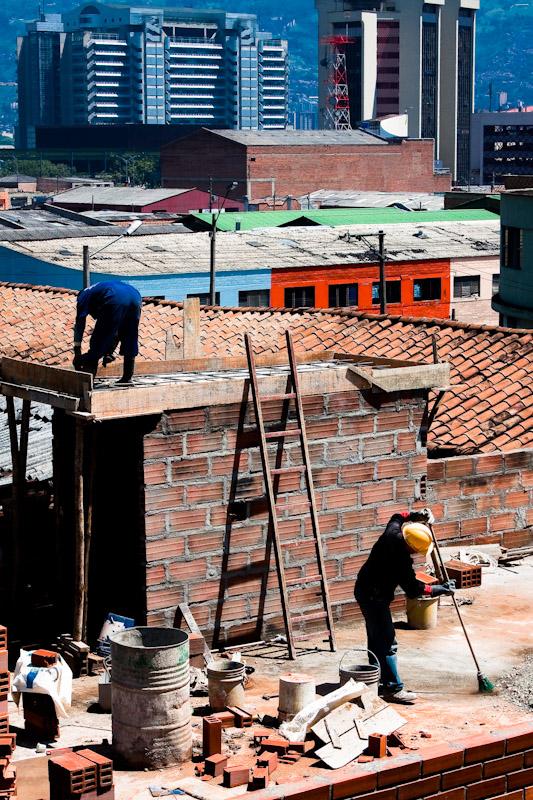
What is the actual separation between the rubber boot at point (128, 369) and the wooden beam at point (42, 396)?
0.91 metres

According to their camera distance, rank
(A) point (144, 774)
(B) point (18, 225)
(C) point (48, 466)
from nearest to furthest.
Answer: (A) point (144, 774) < (C) point (48, 466) < (B) point (18, 225)

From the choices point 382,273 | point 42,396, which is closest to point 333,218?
point 382,273

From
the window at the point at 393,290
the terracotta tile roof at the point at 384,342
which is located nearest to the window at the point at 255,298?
the window at the point at 393,290

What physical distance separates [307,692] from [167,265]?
1815 inches

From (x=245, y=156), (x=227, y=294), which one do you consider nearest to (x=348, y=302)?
(x=227, y=294)

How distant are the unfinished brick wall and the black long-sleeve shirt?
158 centimetres

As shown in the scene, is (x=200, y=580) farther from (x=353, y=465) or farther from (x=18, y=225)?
(x=18, y=225)

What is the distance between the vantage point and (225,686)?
1137 centimetres

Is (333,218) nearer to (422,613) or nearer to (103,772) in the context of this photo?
(422,613)

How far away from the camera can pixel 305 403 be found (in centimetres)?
1347

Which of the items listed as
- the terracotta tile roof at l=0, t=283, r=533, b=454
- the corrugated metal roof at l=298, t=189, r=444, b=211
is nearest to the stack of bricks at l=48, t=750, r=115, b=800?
the terracotta tile roof at l=0, t=283, r=533, b=454

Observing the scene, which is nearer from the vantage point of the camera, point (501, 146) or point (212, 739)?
point (212, 739)

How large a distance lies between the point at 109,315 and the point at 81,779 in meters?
5.03

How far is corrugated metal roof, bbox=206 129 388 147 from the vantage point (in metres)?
128
